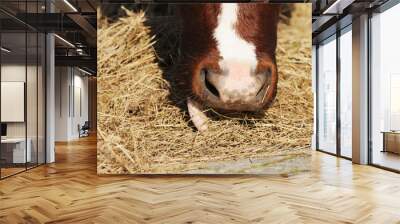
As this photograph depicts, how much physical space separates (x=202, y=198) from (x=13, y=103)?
4.09m

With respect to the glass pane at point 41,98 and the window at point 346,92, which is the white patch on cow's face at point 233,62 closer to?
the window at point 346,92

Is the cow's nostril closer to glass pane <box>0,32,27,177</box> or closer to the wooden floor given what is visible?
the wooden floor

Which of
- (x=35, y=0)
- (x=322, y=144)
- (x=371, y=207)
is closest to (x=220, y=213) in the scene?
(x=371, y=207)

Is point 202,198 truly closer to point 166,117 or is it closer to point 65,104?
point 166,117

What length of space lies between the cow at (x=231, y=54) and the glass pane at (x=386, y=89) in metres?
2.49

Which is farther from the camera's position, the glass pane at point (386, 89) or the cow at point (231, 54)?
the glass pane at point (386, 89)

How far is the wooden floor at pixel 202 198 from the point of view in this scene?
152 inches

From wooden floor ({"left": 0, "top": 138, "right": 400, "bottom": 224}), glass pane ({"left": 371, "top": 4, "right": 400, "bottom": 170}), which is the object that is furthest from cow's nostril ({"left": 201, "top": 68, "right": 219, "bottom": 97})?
glass pane ({"left": 371, "top": 4, "right": 400, "bottom": 170})

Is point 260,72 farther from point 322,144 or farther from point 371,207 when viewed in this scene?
point 322,144

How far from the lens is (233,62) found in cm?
630

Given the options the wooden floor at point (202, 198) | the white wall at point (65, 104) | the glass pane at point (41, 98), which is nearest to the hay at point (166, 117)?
the wooden floor at point (202, 198)

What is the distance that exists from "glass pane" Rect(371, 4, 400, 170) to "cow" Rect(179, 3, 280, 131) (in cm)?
249

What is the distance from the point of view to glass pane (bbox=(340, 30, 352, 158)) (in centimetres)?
862

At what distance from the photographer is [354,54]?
8.01 m
